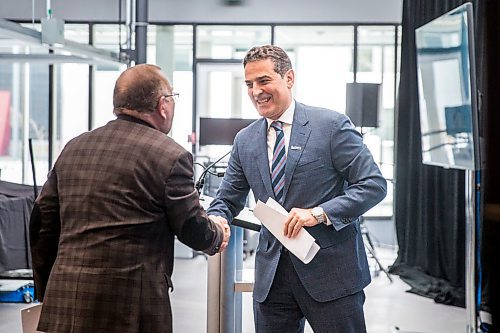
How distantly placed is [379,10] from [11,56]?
18.0ft

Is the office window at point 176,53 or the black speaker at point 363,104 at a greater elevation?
the office window at point 176,53

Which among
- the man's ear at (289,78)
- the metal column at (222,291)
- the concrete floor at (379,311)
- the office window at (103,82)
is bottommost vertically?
the concrete floor at (379,311)

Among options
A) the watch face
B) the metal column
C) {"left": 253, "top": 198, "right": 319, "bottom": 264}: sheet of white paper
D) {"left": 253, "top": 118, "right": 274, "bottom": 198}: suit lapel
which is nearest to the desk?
the metal column

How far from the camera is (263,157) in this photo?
234cm

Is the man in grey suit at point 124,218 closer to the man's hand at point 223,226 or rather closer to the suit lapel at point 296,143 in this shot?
the man's hand at point 223,226

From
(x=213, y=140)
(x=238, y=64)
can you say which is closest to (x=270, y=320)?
(x=213, y=140)

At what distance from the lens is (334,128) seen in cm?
226

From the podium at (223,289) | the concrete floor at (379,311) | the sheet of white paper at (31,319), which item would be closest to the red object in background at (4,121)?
the concrete floor at (379,311)

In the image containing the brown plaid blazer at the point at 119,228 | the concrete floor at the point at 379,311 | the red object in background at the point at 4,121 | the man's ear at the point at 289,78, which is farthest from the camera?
the red object in background at the point at 4,121

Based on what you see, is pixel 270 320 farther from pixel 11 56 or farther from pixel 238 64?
pixel 238 64

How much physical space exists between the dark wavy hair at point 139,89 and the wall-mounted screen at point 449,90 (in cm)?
172

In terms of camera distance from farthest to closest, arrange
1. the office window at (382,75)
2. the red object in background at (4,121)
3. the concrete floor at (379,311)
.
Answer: the red object in background at (4,121) < the office window at (382,75) < the concrete floor at (379,311)

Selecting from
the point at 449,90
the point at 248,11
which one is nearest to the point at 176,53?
the point at 248,11

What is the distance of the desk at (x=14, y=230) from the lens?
5.59 m
